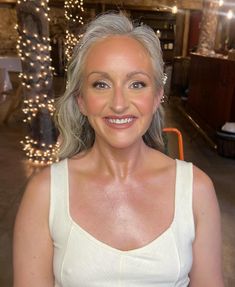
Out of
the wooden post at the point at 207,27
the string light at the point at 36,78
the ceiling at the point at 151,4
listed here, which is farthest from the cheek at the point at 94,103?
the ceiling at the point at 151,4

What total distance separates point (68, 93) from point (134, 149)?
283mm

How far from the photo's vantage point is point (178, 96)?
9.27 metres

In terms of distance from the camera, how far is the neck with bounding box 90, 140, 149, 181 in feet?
3.40

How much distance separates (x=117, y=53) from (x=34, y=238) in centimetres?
58

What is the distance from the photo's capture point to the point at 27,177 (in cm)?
352

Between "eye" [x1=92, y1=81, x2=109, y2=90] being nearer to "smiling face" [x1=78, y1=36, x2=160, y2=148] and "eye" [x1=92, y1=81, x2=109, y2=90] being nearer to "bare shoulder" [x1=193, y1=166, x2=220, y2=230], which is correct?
"smiling face" [x1=78, y1=36, x2=160, y2=148]

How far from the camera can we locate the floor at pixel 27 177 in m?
2.23

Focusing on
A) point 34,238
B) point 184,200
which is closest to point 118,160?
point 184,200

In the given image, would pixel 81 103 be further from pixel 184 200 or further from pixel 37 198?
pixel 184 200

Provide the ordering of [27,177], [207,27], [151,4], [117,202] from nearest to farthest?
1. [117,202]
2. [27,177]
3. [207,27]
4. [151,4]

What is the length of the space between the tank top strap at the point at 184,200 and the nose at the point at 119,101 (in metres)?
0.29

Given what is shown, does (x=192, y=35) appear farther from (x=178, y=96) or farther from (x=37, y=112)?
(x=37, y=112)

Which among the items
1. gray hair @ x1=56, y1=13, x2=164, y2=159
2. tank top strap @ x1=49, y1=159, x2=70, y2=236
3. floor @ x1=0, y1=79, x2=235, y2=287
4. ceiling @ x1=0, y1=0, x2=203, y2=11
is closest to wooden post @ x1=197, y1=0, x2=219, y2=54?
floor @ x1=0, y1=79, x2=235, y2=287

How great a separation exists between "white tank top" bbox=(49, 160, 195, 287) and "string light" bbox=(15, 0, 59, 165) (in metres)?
2.85
